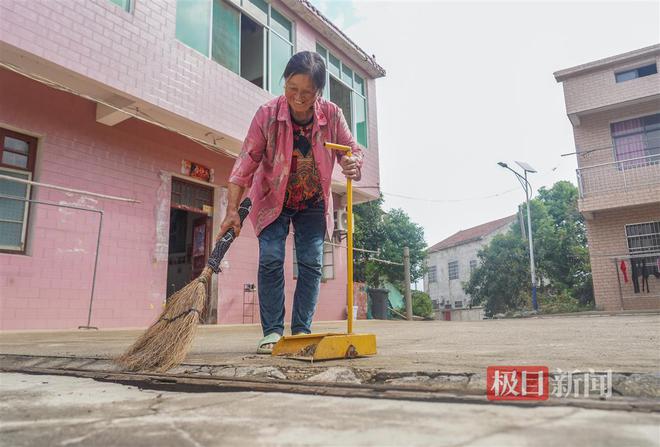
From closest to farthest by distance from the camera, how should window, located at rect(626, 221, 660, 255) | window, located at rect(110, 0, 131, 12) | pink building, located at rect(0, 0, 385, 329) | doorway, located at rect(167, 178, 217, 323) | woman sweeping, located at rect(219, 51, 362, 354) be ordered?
woman sweeping, located at rect(219, 51, 362, 354)
pink building, located at rect(0, 0, 385, 329)
window, located at rect(110, 0, 131, 12)
doorway, located at rect(167, 178, 217, 323)
window, located at rect(626, 221, 660, 255)

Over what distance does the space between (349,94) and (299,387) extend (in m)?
10.0

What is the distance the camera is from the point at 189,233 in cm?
855

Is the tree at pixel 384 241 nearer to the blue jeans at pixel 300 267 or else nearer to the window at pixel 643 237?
the window at pixel 643 237

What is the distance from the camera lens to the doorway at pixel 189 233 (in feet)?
24.2

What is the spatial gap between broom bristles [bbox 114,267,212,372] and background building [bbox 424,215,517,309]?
26.5 metres

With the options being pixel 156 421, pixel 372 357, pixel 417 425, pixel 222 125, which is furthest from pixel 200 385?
pixel 222 125

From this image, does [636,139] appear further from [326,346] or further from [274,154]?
[326,346]

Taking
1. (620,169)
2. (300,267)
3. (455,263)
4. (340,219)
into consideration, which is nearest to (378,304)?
(340,219)

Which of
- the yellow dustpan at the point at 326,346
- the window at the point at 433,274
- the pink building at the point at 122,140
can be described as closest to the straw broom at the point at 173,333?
the yellow dustpan at the point at 326,346

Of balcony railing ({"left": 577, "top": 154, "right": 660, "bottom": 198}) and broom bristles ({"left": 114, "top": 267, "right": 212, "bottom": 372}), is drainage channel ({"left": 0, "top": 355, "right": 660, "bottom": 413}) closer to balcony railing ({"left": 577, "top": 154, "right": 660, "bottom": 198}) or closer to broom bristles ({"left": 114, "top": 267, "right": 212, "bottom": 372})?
broom bristles ({"left": 114, "top": 267, "right": 212, "bottom": 372})

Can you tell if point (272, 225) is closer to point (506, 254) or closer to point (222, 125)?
point (222, 125)

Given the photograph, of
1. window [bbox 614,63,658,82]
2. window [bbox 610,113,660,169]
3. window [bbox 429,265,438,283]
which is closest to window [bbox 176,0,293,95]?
window [bbox 614,63,658,82]

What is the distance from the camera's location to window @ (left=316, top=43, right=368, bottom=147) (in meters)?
10.1

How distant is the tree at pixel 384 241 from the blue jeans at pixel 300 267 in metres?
15.3
